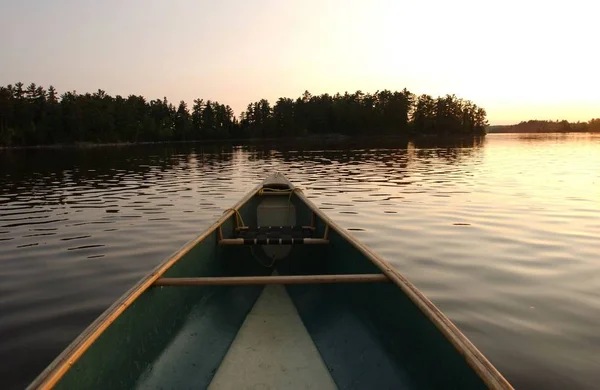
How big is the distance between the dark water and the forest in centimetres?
10249

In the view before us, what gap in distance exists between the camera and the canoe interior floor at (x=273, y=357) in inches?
150

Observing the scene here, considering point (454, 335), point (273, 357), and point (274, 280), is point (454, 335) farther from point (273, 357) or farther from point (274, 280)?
point (273, 357)

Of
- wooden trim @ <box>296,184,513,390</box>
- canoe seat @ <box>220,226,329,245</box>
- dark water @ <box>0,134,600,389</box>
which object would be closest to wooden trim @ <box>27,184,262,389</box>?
canoe seat @ <box>220,226,329,245</box>

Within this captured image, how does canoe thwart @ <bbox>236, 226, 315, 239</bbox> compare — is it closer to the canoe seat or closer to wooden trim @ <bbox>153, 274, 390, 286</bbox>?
the canoe seat

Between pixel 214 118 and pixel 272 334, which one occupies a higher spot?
pixel 214 118

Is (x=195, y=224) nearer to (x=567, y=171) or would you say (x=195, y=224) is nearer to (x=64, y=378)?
(x=64, y=378)

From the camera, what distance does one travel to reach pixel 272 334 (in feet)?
15.9

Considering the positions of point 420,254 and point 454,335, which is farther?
point 420,254

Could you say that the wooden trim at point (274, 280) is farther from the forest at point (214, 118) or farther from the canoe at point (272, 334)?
the forest at point (214, 118)

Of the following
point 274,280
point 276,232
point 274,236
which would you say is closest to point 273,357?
point 274,280

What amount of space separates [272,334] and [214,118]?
148 metres

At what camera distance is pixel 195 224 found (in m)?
11.9

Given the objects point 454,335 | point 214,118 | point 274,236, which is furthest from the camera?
point 214,118

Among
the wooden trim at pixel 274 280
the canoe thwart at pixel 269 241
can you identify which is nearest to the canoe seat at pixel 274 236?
the canoe thwart at pixel 269 241
